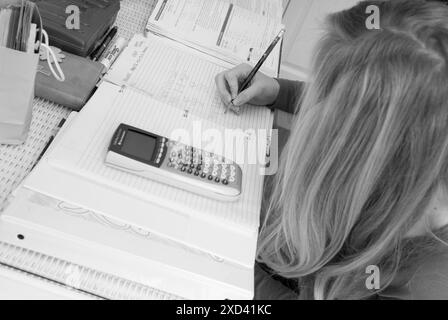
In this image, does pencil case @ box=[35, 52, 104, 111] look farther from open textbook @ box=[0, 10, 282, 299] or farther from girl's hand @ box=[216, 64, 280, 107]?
girl's hand @ box=[216, 64, 280, 107]

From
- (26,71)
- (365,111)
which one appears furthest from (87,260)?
(365,111)

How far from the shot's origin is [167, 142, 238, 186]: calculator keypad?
1.95 feet

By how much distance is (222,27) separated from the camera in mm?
924

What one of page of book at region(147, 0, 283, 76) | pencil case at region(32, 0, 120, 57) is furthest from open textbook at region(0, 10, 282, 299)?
page of book at region(147, 0, 283, 76)

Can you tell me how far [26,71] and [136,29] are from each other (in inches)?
13.3

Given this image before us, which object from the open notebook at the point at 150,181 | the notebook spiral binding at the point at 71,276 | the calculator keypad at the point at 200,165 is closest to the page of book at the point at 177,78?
the open notebook at the point at 150,181

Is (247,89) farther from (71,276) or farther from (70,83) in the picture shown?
(71,276)

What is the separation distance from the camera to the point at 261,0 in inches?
41.6

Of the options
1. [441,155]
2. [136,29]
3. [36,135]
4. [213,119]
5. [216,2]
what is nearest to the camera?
[441,155]

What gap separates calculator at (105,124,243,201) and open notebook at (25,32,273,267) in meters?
0.01

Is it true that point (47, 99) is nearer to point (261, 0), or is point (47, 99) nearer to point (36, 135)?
point (36, 135)

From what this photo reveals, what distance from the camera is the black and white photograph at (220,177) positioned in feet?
1.64

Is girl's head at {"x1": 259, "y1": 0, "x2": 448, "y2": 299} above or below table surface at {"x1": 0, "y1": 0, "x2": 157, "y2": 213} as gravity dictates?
above

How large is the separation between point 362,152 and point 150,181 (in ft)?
0.92
